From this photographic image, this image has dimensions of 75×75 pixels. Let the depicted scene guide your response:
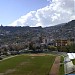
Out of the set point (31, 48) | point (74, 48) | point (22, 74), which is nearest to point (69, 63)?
point (22, 74)

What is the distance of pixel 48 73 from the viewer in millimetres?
49844

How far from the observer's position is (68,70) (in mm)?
46406

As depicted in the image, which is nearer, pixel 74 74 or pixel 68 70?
pixel 74 74

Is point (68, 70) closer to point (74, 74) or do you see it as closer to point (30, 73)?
point (74, 74)

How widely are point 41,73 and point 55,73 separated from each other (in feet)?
8.13

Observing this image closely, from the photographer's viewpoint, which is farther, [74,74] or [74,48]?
[74,48]

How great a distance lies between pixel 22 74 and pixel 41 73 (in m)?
Result: 3.44

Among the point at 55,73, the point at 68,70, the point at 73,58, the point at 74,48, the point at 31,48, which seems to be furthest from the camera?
the point at 31,48

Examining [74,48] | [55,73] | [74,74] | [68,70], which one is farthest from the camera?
[74,48]

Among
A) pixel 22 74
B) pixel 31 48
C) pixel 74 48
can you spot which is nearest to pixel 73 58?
Result: pixel 22 74

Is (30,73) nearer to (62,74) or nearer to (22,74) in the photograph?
(22,74)

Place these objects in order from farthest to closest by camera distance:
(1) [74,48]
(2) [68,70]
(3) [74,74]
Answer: (1) [74,48] < (2) [68,70] < (3) [74,74]

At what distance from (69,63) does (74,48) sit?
65854 millimetres

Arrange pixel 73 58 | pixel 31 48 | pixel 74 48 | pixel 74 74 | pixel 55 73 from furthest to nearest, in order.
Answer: pixel 31 48 → pixel 74 48 → pixel 73 58 → pixel 55 73 → pixel 74 74
